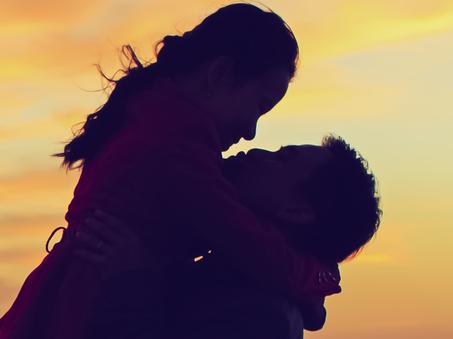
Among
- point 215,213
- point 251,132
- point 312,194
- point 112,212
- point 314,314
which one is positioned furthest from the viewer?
point 251,132

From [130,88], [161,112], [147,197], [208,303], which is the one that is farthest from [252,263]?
[130,88]

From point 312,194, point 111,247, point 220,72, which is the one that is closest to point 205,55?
point 220,72

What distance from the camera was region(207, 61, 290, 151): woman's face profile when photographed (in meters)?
4.07

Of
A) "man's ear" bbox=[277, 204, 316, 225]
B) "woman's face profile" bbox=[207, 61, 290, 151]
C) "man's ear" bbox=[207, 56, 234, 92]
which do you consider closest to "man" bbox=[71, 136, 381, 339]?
"man's ear" bbox=[277, 204, 316, 225]

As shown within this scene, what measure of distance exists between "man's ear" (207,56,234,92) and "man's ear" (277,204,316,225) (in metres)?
0.69

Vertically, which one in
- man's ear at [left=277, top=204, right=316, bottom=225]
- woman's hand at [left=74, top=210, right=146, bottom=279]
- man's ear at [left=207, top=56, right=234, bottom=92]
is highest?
man's ear at [left=207, top=56, right=234, bottom=92]

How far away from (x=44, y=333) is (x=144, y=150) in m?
0.91

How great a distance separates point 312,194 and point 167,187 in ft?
2.75

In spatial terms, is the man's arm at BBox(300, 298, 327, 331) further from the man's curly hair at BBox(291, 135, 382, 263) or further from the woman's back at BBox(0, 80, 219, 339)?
the woman's back at BBox(0, 80, 219, 339)

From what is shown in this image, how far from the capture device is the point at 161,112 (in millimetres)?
3801

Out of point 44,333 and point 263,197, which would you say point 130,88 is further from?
point 44,333

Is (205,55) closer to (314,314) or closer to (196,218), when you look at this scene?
(196,218)

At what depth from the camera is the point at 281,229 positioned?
13.3 ft

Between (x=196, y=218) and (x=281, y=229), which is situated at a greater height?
(x=281, y=229)
